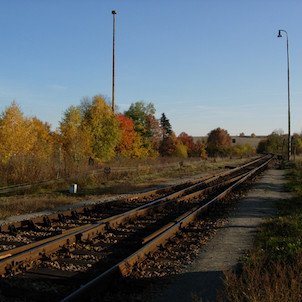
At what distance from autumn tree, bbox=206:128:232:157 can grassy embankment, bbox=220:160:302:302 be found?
82373 mm

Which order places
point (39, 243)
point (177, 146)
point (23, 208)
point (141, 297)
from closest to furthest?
1. point (141, 297)
2. point (39, 243)
3. point (23, 208)
4. point (177, 146)

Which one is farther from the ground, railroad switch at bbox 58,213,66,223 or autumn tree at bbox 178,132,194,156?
autumn tree at bbox 178,132,194,156

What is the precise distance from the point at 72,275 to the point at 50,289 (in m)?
0.58

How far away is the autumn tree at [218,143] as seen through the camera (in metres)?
93.3

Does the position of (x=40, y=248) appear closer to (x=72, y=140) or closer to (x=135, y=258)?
(x=135, y=258)

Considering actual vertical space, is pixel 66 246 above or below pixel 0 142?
below

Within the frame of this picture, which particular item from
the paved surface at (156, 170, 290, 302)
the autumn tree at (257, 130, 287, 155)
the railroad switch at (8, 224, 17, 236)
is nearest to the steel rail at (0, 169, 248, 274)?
the railroad switch at (8, 224, 17, 236)

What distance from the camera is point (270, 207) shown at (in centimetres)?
1225

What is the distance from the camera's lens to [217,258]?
20.8ft

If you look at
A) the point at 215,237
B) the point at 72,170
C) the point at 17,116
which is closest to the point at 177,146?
the point at 17,116

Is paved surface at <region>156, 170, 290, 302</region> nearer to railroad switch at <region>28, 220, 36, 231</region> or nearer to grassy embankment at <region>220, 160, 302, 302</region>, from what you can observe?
grassy embankment at <region>220, 160, 302, 302</region>

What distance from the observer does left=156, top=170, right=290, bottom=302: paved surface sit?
15.5 feet

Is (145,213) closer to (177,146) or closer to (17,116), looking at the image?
(17,116)

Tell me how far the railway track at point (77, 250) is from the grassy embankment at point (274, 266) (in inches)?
70.4
